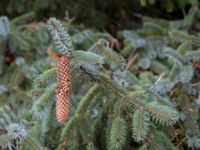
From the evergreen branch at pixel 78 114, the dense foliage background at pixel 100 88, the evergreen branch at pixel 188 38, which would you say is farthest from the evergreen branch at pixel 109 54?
the evergreen branch at pixel 188 38

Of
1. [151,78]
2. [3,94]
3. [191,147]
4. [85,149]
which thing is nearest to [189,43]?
[151,78]

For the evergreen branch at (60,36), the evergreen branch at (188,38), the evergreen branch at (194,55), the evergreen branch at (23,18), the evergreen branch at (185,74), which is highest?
the evergreen branch at (60,36)

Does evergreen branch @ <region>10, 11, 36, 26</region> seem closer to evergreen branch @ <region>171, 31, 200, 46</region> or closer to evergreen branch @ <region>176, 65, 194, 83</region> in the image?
evergreen branch @ <region>171, 31, 200, 46</region>

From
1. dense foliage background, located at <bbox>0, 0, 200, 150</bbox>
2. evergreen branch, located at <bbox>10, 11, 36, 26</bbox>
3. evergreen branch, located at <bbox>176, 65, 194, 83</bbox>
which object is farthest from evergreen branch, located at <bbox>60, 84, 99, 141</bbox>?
evergreen branch, located at <bbox>10, 11, 36, 26</bbox>

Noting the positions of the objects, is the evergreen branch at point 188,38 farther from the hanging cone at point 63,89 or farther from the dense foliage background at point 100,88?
the hanging cone at point 63,89

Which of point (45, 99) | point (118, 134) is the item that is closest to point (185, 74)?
point (118, 134)

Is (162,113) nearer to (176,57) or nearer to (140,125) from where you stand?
(140,125)

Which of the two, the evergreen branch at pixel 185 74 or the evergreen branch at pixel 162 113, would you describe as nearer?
the evergreen branch at pixel 162 113

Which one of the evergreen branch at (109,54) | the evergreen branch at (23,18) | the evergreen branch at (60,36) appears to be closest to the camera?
the evergreen branch at (60,36)
